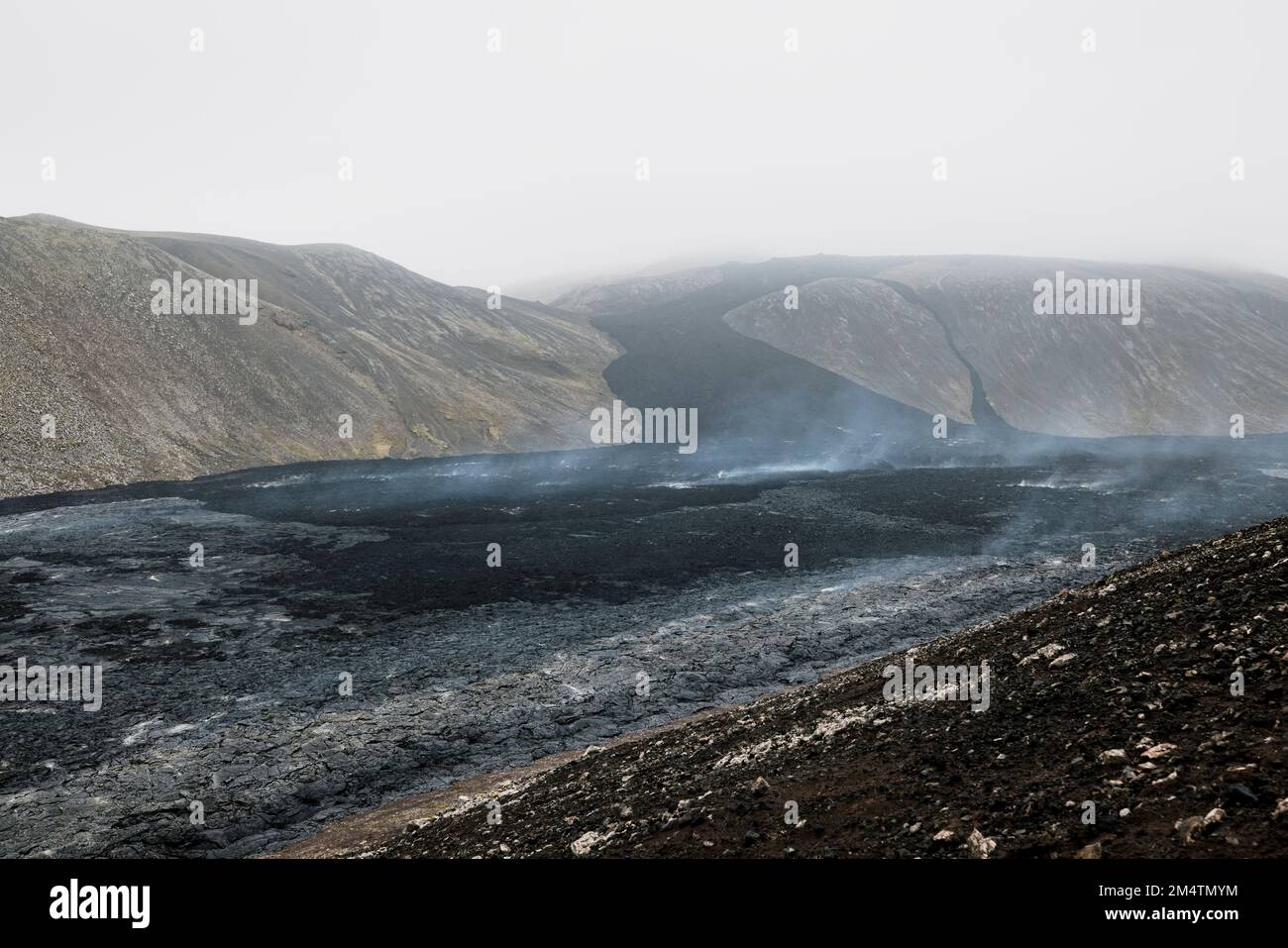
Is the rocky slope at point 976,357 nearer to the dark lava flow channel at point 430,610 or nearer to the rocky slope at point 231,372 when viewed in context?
the rocky slope at point 231,372

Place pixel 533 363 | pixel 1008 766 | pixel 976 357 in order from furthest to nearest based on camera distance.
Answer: pixel 976 357, pixel 533 363, pixel 1008 766

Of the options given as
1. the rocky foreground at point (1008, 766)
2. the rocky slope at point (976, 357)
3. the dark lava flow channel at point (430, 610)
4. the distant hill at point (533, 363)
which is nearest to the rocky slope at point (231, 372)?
the distant hill at point (533, 363)

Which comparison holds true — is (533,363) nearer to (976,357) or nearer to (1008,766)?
(976,357)

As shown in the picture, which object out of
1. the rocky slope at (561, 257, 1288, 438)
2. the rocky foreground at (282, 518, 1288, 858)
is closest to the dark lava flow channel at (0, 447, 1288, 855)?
the rocky foreground at (282, 518, 1288, 858)

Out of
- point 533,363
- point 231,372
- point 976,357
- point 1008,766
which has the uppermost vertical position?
point 976,357

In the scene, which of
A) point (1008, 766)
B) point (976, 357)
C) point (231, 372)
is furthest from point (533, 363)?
point (1008, 766)

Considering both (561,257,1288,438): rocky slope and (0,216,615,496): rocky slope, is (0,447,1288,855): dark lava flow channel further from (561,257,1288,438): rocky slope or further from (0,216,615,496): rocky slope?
(561,257,1288,438): rocky slope
